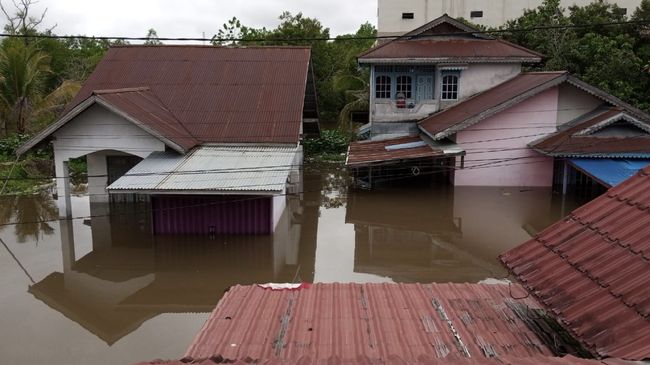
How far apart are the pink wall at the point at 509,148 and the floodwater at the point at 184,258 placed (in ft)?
3.47

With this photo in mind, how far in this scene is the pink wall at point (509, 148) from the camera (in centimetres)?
1908

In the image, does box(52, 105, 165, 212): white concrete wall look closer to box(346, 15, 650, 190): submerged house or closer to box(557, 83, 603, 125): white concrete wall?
box(346, 15, 650, 190): submerged house

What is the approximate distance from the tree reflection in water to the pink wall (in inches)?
524

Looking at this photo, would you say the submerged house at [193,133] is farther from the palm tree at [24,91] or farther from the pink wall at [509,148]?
the pink wall at [509,148]

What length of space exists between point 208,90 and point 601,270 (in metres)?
15.1

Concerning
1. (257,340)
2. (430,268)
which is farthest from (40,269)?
(257,340)

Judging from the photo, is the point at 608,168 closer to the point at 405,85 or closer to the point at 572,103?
the point at 572,103

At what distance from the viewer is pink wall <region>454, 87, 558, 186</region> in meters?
19.1

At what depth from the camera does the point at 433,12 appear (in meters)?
42.3

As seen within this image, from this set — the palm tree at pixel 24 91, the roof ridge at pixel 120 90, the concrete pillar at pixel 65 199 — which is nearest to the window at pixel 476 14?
the palm tree at pixel 24 91

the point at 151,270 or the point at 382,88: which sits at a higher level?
the point at 382,88

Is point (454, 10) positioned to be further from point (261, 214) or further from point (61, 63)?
point (261, 214)

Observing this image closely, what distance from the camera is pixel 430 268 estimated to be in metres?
11.5

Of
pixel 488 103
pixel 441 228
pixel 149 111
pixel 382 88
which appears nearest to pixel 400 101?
pixel 382 88
